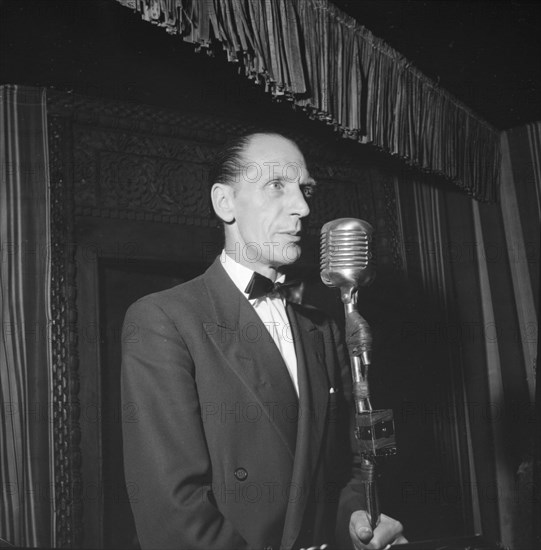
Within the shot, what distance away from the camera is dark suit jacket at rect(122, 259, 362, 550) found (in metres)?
1.11

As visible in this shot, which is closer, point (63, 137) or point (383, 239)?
point (63, 137)

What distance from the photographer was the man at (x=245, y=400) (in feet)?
3.68

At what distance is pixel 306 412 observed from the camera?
1232 millimetres

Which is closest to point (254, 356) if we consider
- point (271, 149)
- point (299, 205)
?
point (299, 205)

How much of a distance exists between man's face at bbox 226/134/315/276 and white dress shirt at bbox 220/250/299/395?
0.07ft

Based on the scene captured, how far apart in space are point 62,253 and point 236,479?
594 millimetres

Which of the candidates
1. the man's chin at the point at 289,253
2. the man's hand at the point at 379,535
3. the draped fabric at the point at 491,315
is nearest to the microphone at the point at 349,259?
the man's chin at the point at 289,253

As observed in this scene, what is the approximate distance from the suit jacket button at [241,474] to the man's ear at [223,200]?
49 centimetres

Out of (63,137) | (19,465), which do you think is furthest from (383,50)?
(19,465)

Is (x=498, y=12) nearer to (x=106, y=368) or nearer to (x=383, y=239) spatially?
(x=383, y=239)

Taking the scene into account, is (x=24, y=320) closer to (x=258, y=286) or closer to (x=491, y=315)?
(x=258, y=286)

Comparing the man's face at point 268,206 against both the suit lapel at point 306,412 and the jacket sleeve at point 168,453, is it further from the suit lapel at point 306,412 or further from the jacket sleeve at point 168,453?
the jacket sleeve at point 168,453

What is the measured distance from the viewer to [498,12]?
160 cm

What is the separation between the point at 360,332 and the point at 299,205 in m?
0.32
